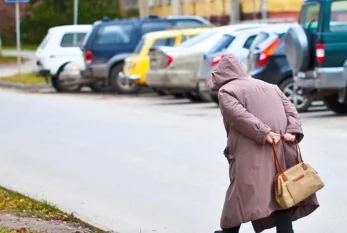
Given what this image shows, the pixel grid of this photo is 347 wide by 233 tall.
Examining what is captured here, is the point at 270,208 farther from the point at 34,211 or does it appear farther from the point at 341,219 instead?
the point at 34,211

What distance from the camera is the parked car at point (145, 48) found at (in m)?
24.5

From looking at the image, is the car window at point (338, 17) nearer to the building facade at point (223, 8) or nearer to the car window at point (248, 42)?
the car window at point (248, 42)

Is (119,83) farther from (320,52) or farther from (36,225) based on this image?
(36,225)

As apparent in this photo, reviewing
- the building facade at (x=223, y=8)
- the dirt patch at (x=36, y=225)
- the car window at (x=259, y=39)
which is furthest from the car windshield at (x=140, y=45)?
the building facade at (x=223, y=8)

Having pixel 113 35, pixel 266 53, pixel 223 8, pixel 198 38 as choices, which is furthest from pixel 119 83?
pixel 223 8

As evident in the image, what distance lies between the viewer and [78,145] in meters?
14.8

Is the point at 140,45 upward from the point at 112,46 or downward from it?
upward

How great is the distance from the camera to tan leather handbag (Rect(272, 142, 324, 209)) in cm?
661

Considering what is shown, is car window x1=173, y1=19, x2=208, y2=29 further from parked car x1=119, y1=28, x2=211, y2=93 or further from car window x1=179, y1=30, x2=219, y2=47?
car window x1=179, y1=30, x2=219, y2=47

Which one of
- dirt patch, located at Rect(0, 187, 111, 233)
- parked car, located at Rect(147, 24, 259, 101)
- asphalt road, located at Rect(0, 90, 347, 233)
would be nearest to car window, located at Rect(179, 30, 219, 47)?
parked car, located at Rect(147, 24, 259, 101)

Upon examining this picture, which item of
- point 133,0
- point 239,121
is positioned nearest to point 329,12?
point 239,121

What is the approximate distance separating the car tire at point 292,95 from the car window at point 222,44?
241cm

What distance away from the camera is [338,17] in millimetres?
16688

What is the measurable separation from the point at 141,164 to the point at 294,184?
604 centimetres
